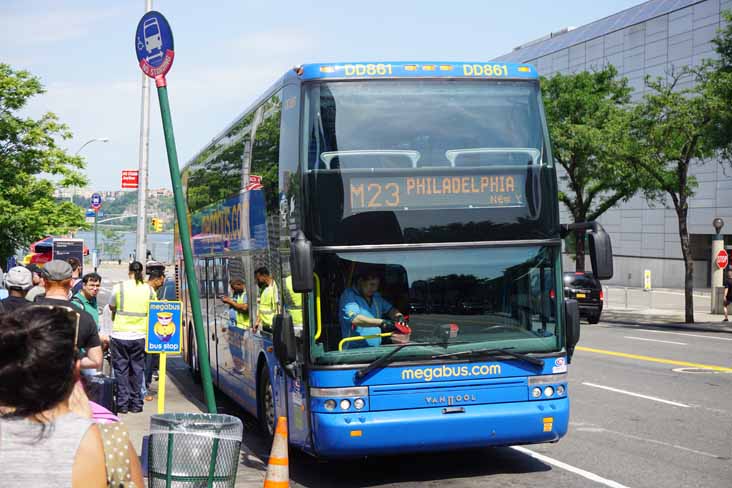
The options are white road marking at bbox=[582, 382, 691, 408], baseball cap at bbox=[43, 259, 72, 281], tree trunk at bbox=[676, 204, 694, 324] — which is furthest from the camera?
tree trunk at bbox=[676, 204, 694, 324]

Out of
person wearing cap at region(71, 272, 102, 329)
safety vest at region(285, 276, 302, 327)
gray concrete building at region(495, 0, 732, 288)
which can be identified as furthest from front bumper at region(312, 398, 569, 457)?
gray concrete building at region(495, 0, 732, 288)

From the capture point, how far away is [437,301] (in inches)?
335

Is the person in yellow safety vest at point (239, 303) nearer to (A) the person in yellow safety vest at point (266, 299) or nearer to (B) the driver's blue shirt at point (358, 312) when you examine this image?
(A) the person in yellow safety vest at point (266, 299)

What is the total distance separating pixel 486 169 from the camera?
8.72 metres

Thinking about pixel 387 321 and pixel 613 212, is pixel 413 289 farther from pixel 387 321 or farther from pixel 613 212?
pixel 613 212

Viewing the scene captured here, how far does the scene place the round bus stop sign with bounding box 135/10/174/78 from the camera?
738 centimetres

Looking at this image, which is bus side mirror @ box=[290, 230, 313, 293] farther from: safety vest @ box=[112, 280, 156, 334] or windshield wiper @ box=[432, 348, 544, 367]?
safety vest @ box=[112, 280, 156, 334]

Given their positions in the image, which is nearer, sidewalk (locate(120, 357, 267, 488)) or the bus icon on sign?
the bus icon on sign

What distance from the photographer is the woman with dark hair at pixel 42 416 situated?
2828 mm

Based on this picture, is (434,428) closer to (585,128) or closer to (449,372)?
(449,372)

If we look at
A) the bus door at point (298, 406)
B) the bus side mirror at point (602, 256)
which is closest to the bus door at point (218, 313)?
the bus door at point (298, 406)

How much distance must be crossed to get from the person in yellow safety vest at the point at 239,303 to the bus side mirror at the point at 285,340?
129 inches

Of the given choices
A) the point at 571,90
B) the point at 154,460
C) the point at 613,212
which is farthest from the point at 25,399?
the point at 613,212

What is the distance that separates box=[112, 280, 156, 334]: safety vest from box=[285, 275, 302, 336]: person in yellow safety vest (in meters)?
4.27
